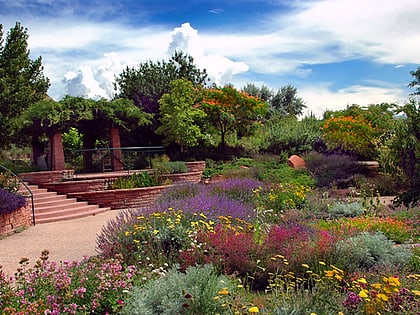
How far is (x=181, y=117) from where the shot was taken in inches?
686

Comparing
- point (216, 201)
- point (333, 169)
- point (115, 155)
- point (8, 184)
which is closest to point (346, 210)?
point (216, 201)

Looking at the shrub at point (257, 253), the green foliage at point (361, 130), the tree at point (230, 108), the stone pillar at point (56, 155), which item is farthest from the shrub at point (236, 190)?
the tree at point (230, 108)

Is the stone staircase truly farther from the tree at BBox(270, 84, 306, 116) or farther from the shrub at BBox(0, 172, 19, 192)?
the tree at BBox(270, 84, 306, 116)

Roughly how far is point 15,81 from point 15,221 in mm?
10639

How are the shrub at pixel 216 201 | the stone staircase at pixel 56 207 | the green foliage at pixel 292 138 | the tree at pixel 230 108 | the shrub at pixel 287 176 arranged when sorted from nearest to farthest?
the shrub at pixel 216 201 < the stone staircase at pixel 56 207 < the shrub at pixel 287 176 < the tree at pixel 230 108 < the green foliage at pixel 292 138

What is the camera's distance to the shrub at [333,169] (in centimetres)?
1352

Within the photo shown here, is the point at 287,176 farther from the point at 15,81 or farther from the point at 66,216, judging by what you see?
the point at 15,81

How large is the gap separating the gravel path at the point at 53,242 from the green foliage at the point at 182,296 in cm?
351

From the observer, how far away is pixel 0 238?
344 inches

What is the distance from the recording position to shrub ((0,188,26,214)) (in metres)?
9.08

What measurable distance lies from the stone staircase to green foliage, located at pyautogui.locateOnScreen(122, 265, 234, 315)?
8.02 m

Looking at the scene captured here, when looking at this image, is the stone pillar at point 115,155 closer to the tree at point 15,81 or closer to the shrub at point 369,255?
the tree at point 15,81

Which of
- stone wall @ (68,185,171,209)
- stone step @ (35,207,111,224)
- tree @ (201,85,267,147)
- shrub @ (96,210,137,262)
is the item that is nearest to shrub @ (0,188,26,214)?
stone step @ (35,207,111,224)

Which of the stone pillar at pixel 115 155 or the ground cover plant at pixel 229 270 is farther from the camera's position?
the stone pillar at pixel 115 155
